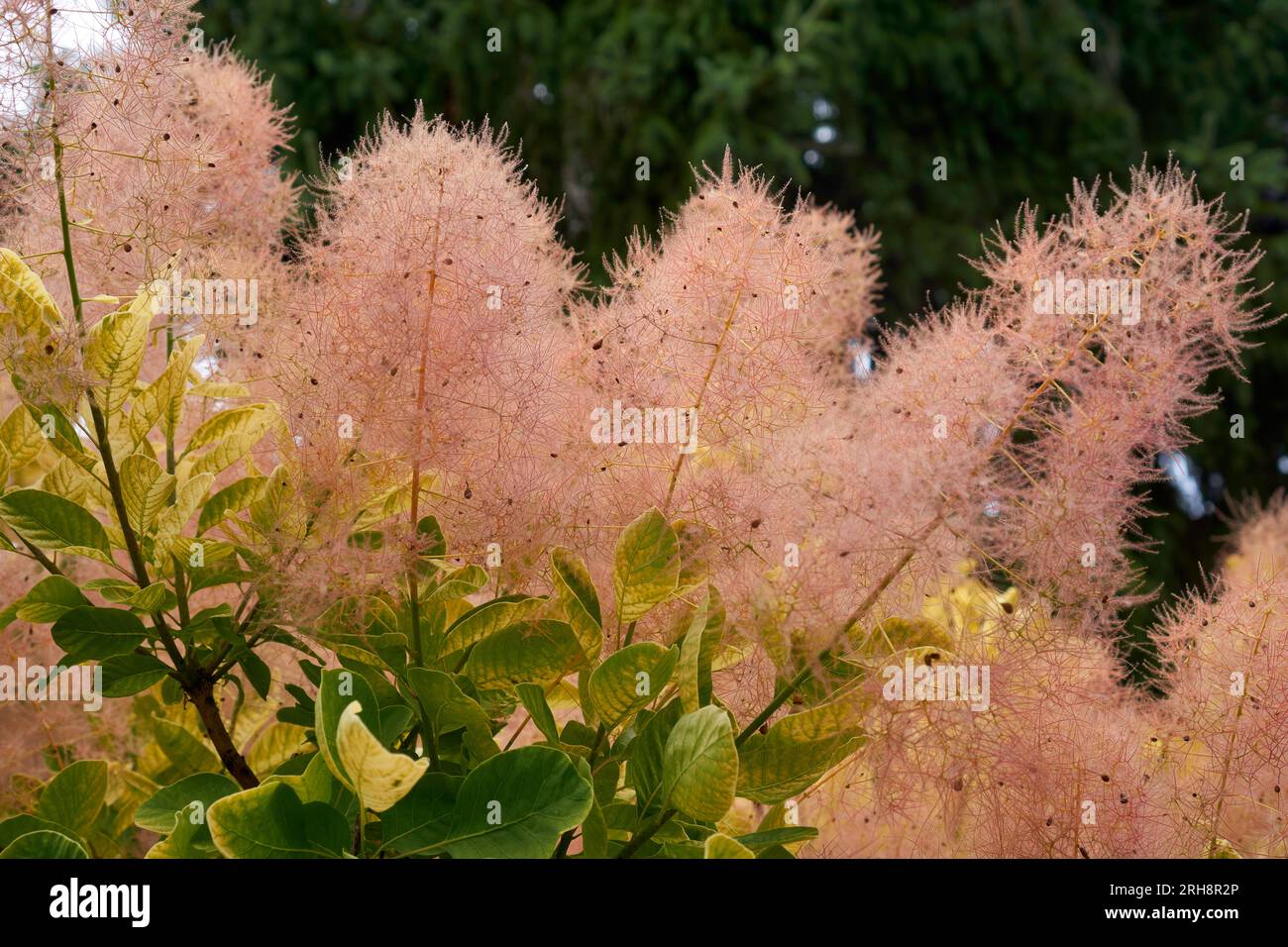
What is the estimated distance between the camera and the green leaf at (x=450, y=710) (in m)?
0.63

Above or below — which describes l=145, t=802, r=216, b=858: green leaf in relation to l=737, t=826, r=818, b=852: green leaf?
above

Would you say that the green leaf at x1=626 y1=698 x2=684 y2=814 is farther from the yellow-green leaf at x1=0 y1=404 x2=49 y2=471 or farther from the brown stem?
the yellow-green leaf at x1=0 y1=404 x2=49 y2=471

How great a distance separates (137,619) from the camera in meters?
0.72

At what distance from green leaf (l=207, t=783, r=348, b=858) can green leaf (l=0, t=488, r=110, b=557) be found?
20cm

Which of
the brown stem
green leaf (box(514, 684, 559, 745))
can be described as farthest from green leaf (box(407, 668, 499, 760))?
the brown stem

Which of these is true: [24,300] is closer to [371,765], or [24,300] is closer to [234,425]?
[234,425]

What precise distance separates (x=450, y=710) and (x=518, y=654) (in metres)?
0.07

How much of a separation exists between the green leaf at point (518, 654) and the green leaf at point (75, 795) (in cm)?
23

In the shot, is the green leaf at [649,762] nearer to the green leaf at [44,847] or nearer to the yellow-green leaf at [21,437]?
the green leaf at [44,847]

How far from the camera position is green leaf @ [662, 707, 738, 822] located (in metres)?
0.57

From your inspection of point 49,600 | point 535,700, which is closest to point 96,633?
point 49,600

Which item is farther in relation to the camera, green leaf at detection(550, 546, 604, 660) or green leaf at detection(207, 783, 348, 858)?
green leaf at detection(550, 546, 604, 660)
